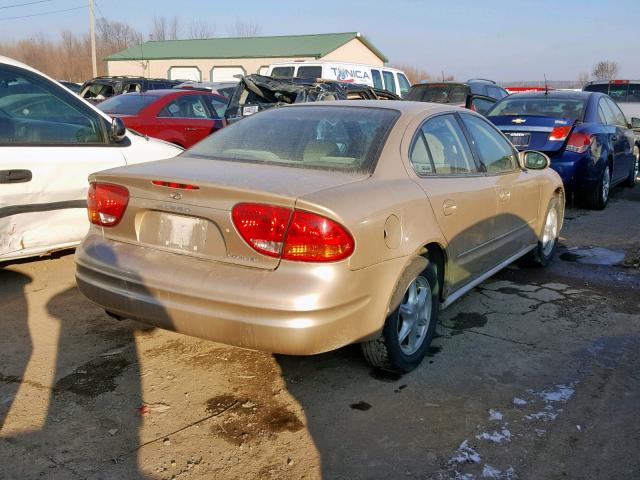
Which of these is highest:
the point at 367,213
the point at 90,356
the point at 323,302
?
the point at 367,213

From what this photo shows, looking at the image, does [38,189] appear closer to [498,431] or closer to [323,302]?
[323,302]

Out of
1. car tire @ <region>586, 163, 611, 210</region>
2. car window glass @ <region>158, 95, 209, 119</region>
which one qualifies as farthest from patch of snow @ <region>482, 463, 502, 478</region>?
car window glass @ <region>158, 95, 209, 119</region>

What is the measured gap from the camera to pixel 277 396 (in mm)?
3430

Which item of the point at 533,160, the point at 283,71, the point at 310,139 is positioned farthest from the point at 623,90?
the point at 310,139

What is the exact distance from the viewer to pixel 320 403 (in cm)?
337

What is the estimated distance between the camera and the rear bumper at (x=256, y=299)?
2984 mm

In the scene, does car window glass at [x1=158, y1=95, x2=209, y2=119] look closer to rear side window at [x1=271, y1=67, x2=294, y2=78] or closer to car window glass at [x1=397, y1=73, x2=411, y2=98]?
rear side window at [x1=271, y1=67, x2=294, y2=78]

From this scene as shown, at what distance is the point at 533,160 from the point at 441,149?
63.8 inches

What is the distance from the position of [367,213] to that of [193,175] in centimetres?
95

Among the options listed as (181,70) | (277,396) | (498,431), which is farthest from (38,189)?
(181,70)

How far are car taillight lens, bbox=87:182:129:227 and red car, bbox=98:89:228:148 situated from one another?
5642 millimetres

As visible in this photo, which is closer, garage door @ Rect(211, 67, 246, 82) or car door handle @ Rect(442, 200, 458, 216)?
car door handle @ Rect(442, 200, 458, 216)

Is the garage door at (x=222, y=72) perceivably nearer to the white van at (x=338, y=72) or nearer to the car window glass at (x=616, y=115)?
the white van at (x=338, y=72)

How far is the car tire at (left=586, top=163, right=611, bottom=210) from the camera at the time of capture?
879 centimetres
